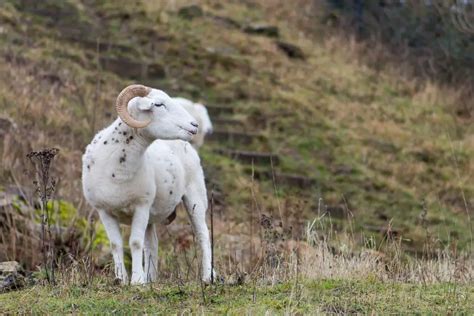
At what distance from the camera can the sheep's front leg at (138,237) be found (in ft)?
23.1

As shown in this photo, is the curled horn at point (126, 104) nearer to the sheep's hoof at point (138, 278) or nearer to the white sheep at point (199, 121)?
the sheep's hoof at point (138, 278)

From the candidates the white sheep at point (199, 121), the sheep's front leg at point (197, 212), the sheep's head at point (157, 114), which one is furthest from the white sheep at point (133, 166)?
the white sheep at point (199, 121)

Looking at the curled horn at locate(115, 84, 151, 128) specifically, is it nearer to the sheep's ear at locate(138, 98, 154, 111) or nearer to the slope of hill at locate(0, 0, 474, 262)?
the sheep's ear at locate(138, 98, 154, 111)

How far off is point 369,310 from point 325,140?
14258 mm

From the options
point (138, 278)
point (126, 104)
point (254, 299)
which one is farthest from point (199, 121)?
point (254, 299)

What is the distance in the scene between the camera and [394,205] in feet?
54.9

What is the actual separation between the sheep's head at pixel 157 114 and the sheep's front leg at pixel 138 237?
63cm

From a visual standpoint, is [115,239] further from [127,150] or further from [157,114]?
[157,114]

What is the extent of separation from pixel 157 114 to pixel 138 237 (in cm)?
103

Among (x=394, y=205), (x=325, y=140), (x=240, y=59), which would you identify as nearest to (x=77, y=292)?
(x=394, y=205)

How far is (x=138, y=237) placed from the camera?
7102 millimetres

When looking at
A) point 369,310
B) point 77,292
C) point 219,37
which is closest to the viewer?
point 369,310

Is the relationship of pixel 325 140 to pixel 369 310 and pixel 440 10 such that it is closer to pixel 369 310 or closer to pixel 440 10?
pixel 440 10

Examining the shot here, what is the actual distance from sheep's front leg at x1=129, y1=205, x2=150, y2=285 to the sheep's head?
631 millimetres
